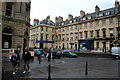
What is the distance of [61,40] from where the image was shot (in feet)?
169

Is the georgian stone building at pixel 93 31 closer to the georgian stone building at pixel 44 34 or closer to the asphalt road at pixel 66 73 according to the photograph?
the georgian stone building at pixel 44 34

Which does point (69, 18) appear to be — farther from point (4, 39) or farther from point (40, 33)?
point (4, 39)

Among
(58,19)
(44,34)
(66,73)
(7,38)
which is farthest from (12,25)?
(58,19)

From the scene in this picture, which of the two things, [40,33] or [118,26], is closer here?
[118,26]

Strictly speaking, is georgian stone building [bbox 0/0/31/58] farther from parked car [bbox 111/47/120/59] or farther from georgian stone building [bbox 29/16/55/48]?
georgian stone building [bbox 29/16/55/48]

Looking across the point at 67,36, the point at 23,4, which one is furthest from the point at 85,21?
the point at 23,4

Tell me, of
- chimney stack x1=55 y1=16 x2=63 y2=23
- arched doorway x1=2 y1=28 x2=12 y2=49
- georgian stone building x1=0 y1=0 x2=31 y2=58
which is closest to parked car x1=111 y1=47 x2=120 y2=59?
georgian stone building x1=0 y1=0 x2=31 y2=58

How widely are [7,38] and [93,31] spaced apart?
104 feet

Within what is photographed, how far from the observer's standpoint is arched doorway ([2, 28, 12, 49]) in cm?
1513

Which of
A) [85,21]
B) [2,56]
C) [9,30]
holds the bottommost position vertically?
[2,56]

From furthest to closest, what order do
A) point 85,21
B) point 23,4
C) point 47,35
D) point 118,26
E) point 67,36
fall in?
point 47,35 → point 67,36 → point 85,21 → point 118,26 → point 23,4

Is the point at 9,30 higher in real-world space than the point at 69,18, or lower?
lower

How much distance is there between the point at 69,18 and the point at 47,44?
56.3ft

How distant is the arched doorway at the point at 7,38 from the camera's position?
15133 mm
